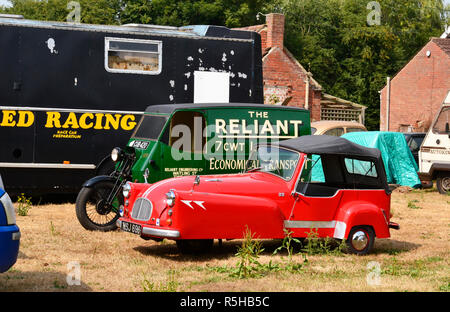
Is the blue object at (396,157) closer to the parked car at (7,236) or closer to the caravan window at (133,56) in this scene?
the caravan window at (133,56)

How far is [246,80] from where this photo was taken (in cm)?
1598

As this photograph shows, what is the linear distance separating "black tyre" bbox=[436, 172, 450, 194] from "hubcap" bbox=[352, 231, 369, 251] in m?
10.8

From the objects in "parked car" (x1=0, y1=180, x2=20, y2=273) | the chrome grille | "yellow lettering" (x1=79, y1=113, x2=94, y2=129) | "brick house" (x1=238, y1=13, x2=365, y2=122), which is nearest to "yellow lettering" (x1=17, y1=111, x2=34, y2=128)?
"yellow lettering" (x1=79, y1=113, x2=94, y2=129)

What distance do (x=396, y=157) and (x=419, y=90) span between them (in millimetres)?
27056

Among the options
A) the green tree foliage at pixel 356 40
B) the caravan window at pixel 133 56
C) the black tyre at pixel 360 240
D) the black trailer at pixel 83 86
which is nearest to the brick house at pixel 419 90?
the green tree foliage at pixel 356 40

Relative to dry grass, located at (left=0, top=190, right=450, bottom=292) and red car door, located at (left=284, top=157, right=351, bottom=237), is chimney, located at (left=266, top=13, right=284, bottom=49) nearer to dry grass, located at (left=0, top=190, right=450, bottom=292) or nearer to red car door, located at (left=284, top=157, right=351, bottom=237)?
dry grass, located at (left=0, top=190, right=450, bottom=292)

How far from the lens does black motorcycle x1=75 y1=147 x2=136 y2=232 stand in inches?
465

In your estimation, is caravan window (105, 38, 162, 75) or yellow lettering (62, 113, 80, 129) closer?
yellow lettering (62, 113, 80, 129)

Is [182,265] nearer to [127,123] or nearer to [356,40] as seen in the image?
[127,123]

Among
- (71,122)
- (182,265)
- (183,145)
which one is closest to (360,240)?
(182,265)

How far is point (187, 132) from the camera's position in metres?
12.2
